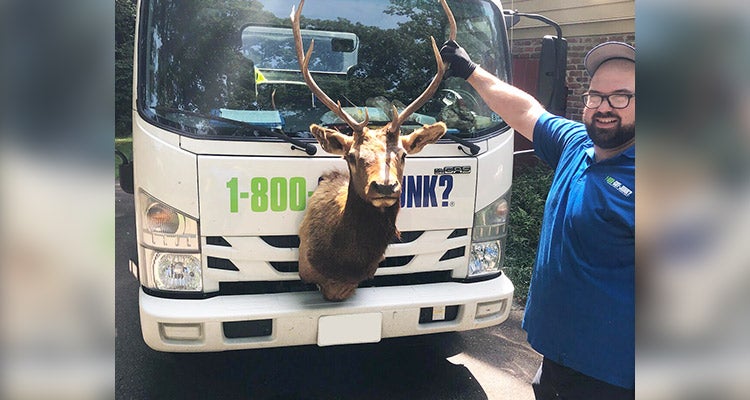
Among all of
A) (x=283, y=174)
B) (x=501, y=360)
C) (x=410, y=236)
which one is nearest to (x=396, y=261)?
(x=410, y=236)

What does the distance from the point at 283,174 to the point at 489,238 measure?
1.43 meters

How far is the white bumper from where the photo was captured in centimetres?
279

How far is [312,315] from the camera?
294cm

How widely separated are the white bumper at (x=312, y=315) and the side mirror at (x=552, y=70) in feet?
4.16

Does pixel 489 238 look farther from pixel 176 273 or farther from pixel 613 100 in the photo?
pixel 176 273

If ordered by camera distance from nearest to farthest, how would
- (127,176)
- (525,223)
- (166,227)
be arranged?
(166,227), (127,176), (525,223)

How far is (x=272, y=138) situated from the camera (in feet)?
9.55

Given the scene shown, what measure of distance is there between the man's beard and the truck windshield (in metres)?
1.43

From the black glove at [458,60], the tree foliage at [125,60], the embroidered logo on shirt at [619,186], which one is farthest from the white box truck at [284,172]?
the embroidered logo on shirt at [619,186]

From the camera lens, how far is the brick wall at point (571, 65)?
637 cm

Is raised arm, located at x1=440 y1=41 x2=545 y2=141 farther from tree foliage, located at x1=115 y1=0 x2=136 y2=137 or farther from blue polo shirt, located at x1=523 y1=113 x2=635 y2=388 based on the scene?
tree foliage, located at x1=115 y1=0 x2=136 y2=137
